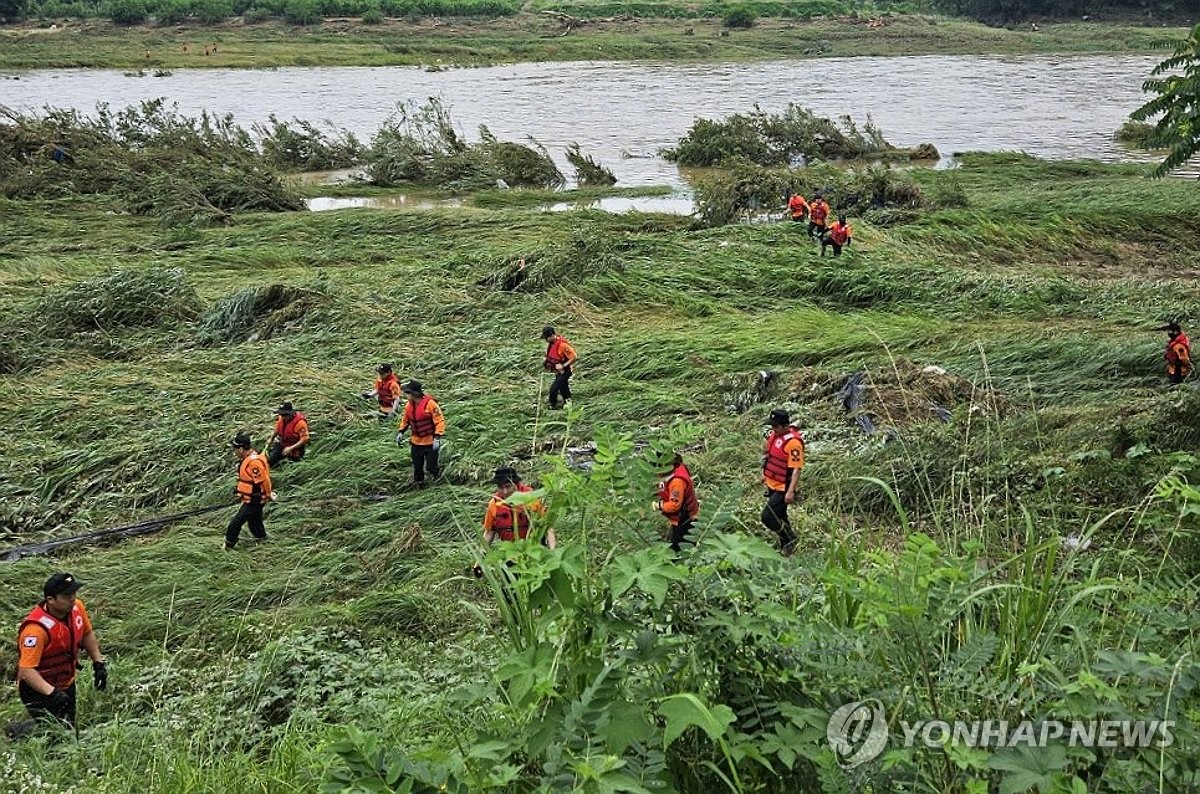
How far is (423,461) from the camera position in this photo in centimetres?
930

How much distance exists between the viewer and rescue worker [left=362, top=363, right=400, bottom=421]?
10328mm

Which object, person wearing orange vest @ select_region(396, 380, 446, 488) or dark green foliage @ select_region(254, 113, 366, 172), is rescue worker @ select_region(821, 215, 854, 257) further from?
dark green foliage @ select_region(254, 113, 366, 172)

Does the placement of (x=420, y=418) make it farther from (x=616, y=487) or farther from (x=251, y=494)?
(x=616, y=487)

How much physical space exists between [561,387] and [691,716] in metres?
8.60

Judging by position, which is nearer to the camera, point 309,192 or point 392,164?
point 309,192

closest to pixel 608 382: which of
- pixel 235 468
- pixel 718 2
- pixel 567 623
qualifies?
Answer: pixel 235 468

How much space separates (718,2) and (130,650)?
236ft

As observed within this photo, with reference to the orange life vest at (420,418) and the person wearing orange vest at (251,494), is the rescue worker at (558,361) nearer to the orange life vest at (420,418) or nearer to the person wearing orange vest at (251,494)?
the orange life vest at (420,418)

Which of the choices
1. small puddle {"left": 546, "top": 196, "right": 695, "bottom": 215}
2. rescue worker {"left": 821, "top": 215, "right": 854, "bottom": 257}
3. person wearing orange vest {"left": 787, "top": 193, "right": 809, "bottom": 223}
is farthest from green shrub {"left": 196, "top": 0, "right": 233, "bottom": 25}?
rescue worker {"left": 821, "top": 215, "right": 854, "bottom": 257}

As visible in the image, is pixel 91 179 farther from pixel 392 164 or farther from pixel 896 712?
pixel 896 712

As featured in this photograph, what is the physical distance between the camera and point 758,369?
1161 centimetres

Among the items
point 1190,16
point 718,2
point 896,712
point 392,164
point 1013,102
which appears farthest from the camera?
point 718,2

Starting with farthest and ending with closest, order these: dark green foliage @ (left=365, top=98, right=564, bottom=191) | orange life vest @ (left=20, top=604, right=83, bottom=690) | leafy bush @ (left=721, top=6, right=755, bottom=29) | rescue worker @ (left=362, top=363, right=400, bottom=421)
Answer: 1. leafy bush @ (left=721, top=6, right=755, bottom=29)
2. dark green foliage @ (left=365, top=98, right=564, bottom=191)
3. rescue worker @ (left=362, top=363, right=400, bottom=421)
4. orange life vest @ (left=20, top=604, right=83, bottom=690)

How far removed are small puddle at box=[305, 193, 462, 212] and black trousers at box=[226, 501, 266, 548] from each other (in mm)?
16743
